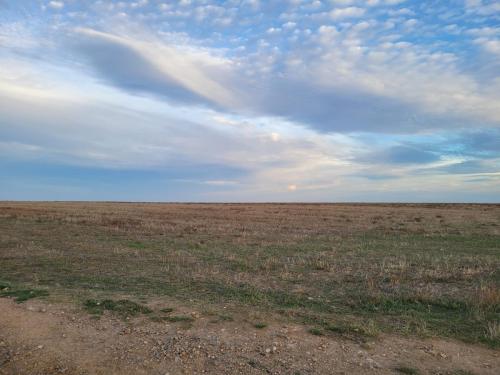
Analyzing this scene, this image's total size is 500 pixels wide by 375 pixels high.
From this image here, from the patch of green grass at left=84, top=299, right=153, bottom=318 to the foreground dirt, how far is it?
0.45 m

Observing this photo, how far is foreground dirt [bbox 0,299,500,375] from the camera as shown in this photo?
228 inches

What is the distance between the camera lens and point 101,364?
19.2 feet

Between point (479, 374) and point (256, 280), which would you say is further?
point (256, 280)

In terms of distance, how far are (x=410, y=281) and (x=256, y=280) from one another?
4731mm

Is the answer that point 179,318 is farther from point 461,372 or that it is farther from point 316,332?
point 461,372

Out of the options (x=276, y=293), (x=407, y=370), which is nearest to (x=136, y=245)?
(x=276, y=293)

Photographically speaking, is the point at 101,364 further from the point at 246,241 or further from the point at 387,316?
the point at 246,241

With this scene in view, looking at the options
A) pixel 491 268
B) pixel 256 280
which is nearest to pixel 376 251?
pixel 491 268

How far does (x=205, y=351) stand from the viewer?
6340mm

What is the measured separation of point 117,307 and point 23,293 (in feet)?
9.18

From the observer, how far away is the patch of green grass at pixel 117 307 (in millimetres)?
8133

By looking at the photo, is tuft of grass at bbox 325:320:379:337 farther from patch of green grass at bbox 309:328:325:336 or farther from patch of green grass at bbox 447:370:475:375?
patch of green grass at bbox 447:370:475:375

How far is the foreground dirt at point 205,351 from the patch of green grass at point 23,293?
148 centimetres

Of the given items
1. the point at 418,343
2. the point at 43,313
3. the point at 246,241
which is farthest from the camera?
the point at 246,241
